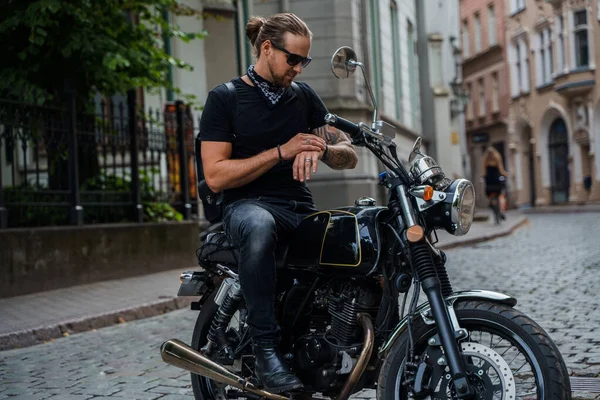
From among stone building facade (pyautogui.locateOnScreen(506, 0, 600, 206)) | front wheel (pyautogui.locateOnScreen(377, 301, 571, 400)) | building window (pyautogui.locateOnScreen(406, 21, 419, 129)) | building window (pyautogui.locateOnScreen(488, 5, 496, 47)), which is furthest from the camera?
building window (pyautogui.locateOnScreen(488, 5, 496, 47))

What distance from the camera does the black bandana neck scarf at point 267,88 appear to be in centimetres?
394

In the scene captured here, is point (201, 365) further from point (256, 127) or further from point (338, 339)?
point (256, 127)

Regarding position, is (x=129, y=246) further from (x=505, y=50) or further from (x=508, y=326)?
(x=505, y=50)

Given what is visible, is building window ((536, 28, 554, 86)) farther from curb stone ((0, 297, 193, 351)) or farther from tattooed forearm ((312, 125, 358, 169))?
tattooed forearm ((312, 125, 358, 169))

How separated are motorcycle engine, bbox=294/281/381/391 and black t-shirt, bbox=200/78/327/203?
0.58 meters

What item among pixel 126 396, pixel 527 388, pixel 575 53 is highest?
pixel 575 53

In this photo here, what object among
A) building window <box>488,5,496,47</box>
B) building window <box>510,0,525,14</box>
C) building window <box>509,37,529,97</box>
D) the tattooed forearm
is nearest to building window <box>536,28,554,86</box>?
building window <box>509,37,529,97</box>

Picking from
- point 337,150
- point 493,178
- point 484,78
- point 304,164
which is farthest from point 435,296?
point 484,78

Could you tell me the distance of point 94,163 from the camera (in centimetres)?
1144

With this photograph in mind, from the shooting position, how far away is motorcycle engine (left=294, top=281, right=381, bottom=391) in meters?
3.62

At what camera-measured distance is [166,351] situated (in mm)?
4066

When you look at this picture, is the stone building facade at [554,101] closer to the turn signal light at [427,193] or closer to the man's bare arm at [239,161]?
the man's bare arm at [239,161]

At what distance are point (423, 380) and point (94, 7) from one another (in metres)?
8.28

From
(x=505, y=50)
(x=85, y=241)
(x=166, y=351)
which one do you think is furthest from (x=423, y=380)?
(x=505, y=50)
